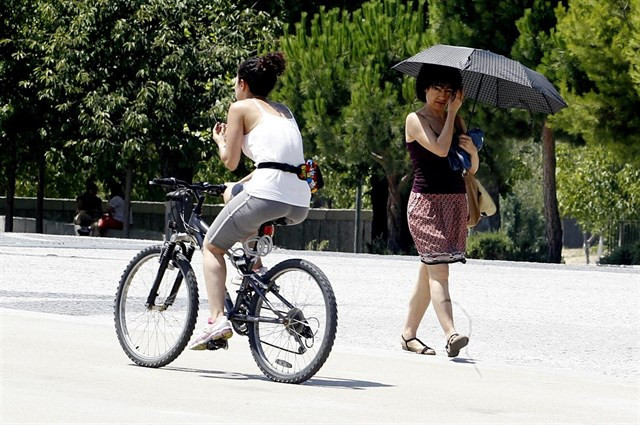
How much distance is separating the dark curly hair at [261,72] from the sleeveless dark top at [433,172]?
1.38m

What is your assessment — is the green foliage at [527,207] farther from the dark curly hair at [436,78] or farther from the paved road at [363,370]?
the dark curly hair at [436,78]

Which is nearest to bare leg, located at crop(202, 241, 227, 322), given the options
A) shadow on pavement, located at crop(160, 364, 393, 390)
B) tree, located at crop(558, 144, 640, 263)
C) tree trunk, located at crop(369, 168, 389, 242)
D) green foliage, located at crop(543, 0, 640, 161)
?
shadow on pavement, located at crop(160, 364, 393, 390)

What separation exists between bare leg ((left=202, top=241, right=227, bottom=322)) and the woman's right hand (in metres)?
1.95

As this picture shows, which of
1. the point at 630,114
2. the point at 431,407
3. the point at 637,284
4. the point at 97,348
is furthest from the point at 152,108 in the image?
the point at 431,407

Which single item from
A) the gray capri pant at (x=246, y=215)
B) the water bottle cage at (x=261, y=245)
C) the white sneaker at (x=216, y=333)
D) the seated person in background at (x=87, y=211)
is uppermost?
the gray capri pant at (x=246, y=215)

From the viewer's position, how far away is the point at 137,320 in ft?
29.7

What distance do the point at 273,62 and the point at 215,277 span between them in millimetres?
1194

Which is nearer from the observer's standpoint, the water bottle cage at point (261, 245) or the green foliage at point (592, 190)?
the water bottle cage at point (261, 245)

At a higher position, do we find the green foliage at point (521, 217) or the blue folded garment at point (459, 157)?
the blue folded garment at point (459, 157)

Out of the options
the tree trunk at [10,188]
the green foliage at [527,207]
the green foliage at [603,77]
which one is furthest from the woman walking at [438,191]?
the green foliage at [527,207]

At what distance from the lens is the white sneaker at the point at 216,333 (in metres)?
8.43

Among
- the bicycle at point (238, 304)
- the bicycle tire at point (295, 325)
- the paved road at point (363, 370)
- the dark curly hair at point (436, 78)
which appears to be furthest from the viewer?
the dark curly hair at point (436, 78)

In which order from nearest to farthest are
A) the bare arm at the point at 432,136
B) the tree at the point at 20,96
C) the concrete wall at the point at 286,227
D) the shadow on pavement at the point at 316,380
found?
the shadow on pavement at the point at 316,380
the bare arm at the point at 432,136
the tree at the point at 20,96
the concrete wall at the point at 286,227

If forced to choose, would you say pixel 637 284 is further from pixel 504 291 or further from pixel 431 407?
pixel 431 407
